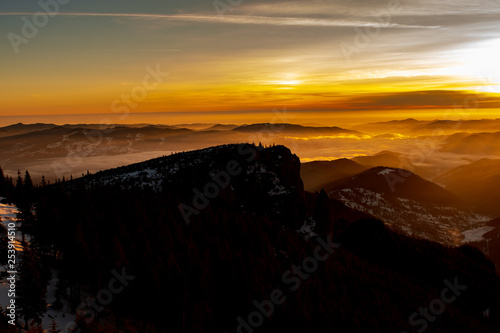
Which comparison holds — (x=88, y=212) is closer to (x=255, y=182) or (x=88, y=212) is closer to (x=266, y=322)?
(x=266, y=322)

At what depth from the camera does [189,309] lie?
60531 mm

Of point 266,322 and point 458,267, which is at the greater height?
point 266,322

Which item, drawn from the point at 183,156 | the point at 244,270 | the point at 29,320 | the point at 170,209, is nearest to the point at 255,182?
the point at 170,209

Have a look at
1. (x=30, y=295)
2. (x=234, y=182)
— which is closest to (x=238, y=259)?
(x=30, y=295)

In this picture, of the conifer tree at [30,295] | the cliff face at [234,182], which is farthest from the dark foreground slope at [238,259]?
the conifer tree at [30,295]

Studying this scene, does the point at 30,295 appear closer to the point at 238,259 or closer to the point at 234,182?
the point at 238,259

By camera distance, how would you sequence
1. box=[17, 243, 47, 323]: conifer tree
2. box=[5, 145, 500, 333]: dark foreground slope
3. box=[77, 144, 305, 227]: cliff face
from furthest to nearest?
1. box=[77, 144, 305, 227]: cliff face
2. box=[5, 145, 500, 333]: dark foreground slope
3. box=[17, 243, 47, 323]: conifer tree

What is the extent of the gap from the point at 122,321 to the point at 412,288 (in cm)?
8835

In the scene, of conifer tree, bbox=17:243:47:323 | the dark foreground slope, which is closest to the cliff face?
the dark foreground slope

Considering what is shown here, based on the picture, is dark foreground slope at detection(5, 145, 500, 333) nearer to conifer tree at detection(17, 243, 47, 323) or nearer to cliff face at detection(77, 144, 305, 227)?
cliff face at detection(77, 144, 305, 227)

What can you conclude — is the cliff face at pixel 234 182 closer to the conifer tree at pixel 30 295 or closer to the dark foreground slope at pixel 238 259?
the dark foreground slope at pixel 238 259

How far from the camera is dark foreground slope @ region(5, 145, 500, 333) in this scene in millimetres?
61188

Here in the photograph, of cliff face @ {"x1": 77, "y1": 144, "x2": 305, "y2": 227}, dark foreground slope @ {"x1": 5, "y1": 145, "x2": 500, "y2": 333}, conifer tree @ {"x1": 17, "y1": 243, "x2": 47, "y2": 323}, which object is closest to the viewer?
conifer tree @ {"x1": 17, "y1": 243, "x2": 47, "y2": 323}

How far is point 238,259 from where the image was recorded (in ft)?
277
